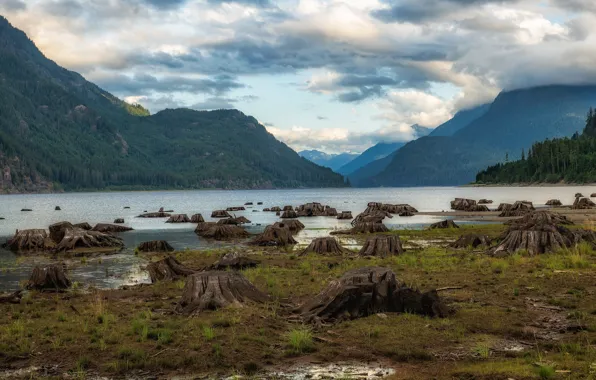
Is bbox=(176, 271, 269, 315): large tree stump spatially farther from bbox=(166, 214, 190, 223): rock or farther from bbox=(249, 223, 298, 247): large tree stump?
bbox=(166, 214, 190, 223): rock

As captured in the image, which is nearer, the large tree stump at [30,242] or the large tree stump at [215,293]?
the large tree stump at [215,293]

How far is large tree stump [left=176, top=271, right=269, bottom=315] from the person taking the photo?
20.9 meters

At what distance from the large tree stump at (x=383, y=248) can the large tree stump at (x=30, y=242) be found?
29618mm

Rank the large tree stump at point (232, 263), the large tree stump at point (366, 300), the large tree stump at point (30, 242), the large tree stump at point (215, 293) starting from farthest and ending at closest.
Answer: the large tree stump at point (30, 242), the large tree stump at point (232, 263), the large tree stump at point (215, 293), the large tree stump at point (366, 300)

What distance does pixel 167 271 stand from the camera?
31141 mm

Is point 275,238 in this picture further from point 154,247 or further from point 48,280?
point 48,280

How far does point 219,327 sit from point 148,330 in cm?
213

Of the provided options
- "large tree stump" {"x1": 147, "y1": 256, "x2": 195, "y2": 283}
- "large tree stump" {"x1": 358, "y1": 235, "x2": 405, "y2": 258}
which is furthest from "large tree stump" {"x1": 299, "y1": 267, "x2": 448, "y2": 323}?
"large tree stump" {"x1": 358, "y1": 235, "x2": 405, "y2": 258}

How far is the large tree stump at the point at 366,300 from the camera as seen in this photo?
19641mm

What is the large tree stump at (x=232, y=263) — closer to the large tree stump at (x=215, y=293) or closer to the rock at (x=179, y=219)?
the large tree stump at (x=215, y=293)

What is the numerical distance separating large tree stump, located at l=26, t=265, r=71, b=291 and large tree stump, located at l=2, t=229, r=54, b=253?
25.3m

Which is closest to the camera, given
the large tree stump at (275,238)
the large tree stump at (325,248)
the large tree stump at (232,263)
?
the large tree stump at (232,263)

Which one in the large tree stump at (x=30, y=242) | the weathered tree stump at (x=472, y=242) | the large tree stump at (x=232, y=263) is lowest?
the large tree stump at (x=30, y=242)

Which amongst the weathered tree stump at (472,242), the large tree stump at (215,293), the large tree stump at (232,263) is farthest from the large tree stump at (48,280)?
the weathered tree stump at (472,242)
